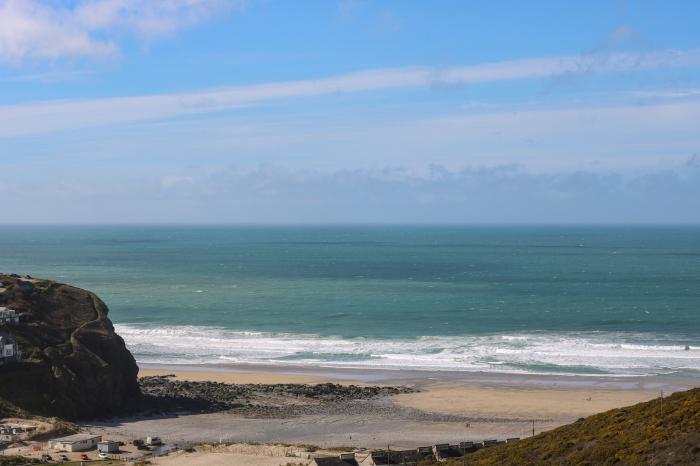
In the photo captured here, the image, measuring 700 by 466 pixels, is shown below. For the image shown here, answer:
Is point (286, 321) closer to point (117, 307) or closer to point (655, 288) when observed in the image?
point (117, 307)

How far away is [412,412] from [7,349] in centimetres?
2387

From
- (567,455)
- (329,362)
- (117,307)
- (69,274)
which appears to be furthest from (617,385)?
(69,274)

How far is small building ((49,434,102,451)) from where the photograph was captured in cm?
4200

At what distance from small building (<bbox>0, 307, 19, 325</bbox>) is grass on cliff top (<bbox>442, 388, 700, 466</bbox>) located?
3114cm

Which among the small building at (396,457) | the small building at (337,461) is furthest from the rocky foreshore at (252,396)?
the small building at (337,461)

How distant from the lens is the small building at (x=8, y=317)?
2090 inches

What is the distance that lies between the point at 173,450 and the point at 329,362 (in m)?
29.9

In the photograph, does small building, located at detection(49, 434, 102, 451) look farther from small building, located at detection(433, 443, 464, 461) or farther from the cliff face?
small building, located at detection(433, 443, 464, 461)

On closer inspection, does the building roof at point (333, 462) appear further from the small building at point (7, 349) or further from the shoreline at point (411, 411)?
the small building at point (7, 349)

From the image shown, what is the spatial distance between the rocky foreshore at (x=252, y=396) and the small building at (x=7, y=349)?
26.9 feet

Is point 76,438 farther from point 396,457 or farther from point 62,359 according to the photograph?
point 396,457

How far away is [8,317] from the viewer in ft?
176

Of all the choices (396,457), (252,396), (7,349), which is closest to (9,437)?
(7,349)

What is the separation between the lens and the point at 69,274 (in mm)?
146750
